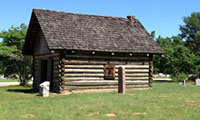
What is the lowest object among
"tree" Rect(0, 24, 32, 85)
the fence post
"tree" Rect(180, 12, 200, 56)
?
the fence post

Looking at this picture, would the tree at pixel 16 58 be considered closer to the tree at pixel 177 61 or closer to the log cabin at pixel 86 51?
the log cabin at pixel 86 51

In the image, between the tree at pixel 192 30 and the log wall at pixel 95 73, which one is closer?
the log wall at pixel 95 73

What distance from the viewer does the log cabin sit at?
19.0 m

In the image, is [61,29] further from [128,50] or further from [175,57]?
[175,57]

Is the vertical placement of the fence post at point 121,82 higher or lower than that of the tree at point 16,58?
lower

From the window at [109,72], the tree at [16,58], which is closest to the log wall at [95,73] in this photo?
the window at [109,72]

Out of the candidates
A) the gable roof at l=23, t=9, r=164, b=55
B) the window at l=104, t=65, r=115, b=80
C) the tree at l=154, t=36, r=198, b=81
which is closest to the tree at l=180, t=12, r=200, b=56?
the tree at l=154, t=36, r=198, b=81

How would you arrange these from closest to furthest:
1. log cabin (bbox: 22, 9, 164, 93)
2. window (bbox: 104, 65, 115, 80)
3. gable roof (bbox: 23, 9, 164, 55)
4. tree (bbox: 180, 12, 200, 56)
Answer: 1. log cabin (bbox: 22, 9, 164, 93)
2. gable roof (bbox: 23, 9, 164, 55)
3. window (bbox: 104, 65, 115, 80)
4. tree (bbox: 180, 12, 200, 56)

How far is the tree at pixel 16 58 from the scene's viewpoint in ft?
90.0

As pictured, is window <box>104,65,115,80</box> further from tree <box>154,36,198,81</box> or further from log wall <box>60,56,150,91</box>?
tree <box>154,36,198,81</box>

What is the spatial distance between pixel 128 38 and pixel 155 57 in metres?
28.1

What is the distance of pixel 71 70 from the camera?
1903cm

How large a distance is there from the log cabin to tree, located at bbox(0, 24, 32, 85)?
4.09 meters

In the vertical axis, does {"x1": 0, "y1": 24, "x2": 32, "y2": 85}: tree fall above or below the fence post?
above
